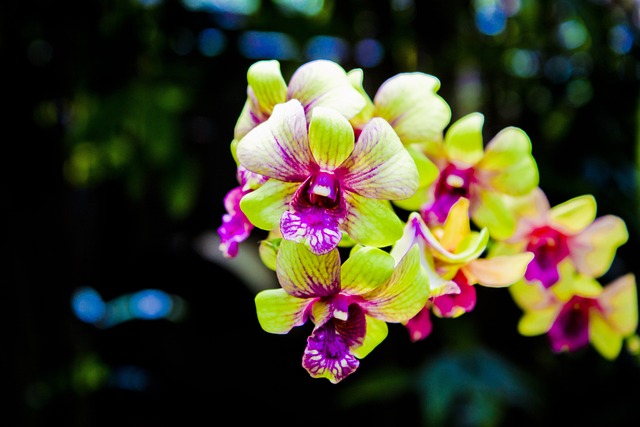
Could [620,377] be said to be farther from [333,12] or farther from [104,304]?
[104,304]

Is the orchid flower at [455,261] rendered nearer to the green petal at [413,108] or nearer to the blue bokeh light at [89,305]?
the green petal at [413,108]

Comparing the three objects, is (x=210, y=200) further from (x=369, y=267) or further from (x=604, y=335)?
(x=369, y=267)

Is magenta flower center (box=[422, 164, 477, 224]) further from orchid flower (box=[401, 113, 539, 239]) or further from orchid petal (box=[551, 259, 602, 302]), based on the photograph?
orchid petal (box=[551, 259, 602, 302])

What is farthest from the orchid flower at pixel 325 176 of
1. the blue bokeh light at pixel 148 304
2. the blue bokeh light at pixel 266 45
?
the blue bokeh light at pixel 148 304

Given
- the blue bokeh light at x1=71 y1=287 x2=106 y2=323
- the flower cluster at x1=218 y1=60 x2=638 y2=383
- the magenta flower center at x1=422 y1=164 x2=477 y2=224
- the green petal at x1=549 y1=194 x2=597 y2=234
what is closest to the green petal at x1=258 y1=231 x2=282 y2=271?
the flower cluster at x1=218 y1=60 x2=638 y2=383

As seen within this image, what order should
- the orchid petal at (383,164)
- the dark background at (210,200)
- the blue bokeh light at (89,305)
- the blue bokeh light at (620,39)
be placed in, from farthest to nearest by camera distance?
the blue bokeh light at (89,305)
the blue bokeh light at (620,39)
the dark background at (210,200)
the orchid petal at (383,164)

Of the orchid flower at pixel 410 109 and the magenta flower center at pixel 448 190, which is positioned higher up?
the orchid flower at pixel 410 109
